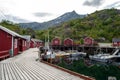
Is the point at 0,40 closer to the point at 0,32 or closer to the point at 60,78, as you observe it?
the point at 0,32

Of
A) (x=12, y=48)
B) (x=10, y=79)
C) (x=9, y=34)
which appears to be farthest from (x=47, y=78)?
(x=12, y=48)

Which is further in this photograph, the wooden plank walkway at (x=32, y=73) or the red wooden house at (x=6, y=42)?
the red wooden house at (x=6, y=42)

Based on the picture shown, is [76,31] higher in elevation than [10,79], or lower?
higher

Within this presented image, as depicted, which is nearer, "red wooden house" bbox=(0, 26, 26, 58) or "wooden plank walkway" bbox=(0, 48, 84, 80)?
"wooden plank walkway" bbox=(0, 48, 84, 80)

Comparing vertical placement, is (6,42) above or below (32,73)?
above

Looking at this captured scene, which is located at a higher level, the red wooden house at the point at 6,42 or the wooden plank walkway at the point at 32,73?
the red wooden house at the point at 6,42

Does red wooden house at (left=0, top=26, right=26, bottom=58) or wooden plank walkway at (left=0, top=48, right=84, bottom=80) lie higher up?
red wooden house at (left=0, top=26, right=26, bottom=58)

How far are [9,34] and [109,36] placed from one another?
13532 cm

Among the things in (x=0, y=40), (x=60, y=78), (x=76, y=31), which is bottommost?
(x=60, y=78)

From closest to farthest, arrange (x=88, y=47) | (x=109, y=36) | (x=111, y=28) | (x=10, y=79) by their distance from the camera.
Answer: (x=10, y=79) → (x=88, y=47) → (x=109, y=36) → (x=111, y=28)

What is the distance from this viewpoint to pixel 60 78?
16.4 m

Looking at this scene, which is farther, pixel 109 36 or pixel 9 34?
pixel 109 36

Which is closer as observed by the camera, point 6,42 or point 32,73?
point 32,73

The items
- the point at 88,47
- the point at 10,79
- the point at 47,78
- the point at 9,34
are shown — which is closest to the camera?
the point at 10,79
